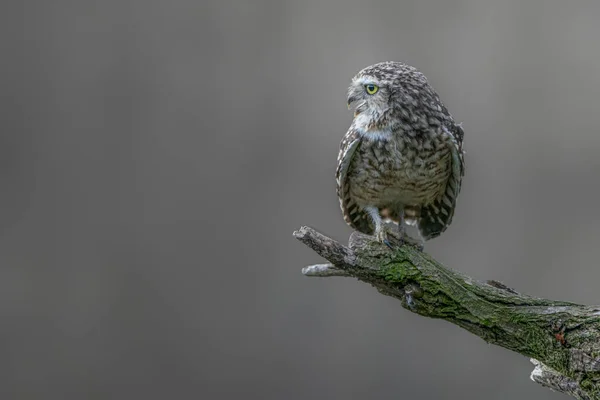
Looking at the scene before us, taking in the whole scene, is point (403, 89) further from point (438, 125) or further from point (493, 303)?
point (493, 303)

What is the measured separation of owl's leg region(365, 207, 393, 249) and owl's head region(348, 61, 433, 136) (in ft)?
1.15

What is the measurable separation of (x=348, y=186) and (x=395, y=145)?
1.06 feet

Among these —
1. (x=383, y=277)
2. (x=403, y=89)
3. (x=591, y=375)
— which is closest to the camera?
(x=591, y=375)

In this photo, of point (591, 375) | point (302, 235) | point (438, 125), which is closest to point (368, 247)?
point (302, 235)

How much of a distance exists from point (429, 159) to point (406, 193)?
0.17m

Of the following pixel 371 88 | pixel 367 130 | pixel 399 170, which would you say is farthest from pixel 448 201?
pixel 371 88

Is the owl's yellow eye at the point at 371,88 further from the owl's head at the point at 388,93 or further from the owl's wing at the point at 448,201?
the owl's wing at the point at 448,201

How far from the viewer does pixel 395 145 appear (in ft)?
7.58

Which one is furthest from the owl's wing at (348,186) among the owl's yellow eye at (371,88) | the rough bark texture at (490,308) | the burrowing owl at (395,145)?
the rough bark texture at (490,308)

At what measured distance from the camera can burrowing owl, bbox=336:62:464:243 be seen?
2.29 metres

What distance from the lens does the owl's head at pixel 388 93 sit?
89.5 inches

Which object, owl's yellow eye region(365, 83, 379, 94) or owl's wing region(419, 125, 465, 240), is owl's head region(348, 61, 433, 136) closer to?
owl's yellow eye region(365, 83, 379, 94)

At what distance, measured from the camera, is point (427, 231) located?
2842mm

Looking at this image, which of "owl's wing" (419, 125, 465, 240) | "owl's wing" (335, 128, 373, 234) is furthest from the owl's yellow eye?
"owl's wing" (419, 125, 465, 240)
